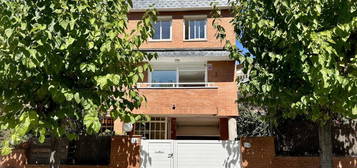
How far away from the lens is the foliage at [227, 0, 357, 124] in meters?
5.74

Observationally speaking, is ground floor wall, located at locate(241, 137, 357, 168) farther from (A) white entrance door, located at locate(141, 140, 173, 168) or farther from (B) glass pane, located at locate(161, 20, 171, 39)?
(B) glass pane, located at locate(161, 20, 171, 39)

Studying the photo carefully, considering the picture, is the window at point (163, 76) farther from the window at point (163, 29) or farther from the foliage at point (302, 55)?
the foliage at point (302, 55)

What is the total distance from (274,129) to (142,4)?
13.5m

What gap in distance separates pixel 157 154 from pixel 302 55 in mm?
6132

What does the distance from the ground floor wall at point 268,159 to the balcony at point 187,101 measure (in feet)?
21.6

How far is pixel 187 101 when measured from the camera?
16.5 metres

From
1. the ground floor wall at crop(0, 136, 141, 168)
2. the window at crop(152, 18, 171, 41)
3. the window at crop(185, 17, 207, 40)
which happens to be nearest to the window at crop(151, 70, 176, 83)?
the window at crop(152, 18, 171, 41)

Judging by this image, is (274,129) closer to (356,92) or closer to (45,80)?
(356,92)

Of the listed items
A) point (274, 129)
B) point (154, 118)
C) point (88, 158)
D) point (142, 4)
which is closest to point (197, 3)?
point (142, 4)

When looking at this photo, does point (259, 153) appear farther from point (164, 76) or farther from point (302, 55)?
point (164, 76)

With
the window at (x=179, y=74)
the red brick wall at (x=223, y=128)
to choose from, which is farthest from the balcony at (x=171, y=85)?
the red brick wall at (x=223, y=128)

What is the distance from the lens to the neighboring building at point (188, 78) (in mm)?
16516

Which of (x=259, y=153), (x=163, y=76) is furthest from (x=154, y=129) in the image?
(x=259, y=153)

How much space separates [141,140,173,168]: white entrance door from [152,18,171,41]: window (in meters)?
10.4
